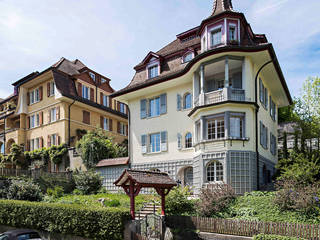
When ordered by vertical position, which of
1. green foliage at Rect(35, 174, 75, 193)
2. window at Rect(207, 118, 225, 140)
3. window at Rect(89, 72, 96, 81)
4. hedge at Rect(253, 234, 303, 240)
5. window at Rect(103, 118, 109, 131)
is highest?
window at Rect(89, 72, 96, 81)

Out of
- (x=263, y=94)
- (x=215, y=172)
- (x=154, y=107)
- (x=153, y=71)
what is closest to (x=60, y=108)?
(x=154, y=107)

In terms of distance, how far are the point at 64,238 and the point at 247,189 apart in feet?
34.2

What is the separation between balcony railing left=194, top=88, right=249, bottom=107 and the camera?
62.3 ft

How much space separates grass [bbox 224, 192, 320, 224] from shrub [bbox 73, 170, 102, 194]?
12.2m

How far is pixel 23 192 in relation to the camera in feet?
67.9

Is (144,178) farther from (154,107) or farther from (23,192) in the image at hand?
(154,107)

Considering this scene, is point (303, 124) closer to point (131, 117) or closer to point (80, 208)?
point (131, 117)

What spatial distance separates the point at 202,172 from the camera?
19281 mm

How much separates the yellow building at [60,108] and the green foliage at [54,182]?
6.13m

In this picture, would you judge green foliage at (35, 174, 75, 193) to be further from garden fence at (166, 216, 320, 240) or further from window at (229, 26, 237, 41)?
window at (229, 26, 237, 41)

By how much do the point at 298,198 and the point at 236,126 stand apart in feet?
20.8

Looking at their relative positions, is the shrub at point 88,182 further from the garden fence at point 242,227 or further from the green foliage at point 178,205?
the garden fence at point 242,227

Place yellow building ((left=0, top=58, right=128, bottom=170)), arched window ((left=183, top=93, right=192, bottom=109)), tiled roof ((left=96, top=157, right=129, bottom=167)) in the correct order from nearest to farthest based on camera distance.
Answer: arched window ((left=183, top=93, right=192, bottom=109)), tiled roof ((left=96, top=157, right=129, bottom=167)), yellow building ((left=0, top=58, right=128, bottom=170))

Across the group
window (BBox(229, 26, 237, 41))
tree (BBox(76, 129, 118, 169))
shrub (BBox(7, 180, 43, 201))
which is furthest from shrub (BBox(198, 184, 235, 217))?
tree (BBox(76, 129, 118, 169))
